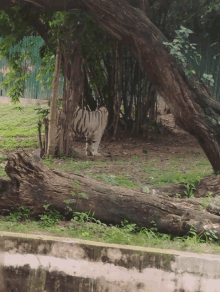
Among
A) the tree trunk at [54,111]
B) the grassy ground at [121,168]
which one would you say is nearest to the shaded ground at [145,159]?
the grassy ground at [121,168]

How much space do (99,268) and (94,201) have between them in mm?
1113

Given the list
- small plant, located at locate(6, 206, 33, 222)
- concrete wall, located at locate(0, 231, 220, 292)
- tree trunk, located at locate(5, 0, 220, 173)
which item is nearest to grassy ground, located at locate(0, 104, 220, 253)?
small plant, located at locate(6, 206, 33, 222)

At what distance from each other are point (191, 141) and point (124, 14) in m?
5.80

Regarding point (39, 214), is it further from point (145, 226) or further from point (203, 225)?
point (203, 225)

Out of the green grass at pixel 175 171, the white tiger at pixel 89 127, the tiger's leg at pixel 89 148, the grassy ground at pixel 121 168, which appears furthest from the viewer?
the white tiger at pixel 89 127

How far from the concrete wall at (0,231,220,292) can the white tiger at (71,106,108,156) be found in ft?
19.7

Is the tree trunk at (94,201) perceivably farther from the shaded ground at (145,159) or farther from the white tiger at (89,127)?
the white tiger at (89,127)

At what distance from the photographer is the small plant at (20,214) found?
3.98 metres

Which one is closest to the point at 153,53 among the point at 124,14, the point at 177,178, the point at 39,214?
the point at 124,14

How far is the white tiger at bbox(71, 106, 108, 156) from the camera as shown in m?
9.16

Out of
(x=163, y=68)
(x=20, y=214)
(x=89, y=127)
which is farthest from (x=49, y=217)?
(x=89, y=127)

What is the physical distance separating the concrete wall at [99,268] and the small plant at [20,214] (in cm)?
89

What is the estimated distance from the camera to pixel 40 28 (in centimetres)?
908

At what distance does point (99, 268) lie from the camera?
10.0 feet
